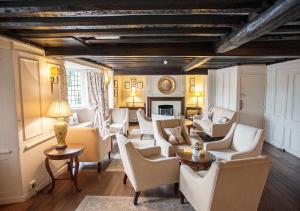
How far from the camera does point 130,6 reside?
1.79m

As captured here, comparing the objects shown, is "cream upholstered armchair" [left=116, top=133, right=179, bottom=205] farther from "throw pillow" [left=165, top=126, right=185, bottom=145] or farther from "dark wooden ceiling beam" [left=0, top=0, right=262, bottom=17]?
"dark wooden ceiling beam" [left=0, top=0, right=262, bottom=17]

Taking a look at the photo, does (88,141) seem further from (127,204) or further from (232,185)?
(232,185)

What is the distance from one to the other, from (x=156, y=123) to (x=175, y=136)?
0.49 metres

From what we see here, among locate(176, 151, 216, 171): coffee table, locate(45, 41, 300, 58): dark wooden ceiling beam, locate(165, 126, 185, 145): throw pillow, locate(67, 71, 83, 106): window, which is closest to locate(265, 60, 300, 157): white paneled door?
locate(45, 41, 300, 58): dark wooden ceiling beam

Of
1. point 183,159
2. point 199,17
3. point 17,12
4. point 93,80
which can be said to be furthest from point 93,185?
point 93,80

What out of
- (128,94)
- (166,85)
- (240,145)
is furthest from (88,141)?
(166,85)


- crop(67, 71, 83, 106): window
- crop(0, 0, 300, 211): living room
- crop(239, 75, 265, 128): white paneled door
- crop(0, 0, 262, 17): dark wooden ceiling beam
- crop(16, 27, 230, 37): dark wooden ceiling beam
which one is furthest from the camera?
crop(67, 71, 83, 106): window

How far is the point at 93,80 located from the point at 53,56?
305cm

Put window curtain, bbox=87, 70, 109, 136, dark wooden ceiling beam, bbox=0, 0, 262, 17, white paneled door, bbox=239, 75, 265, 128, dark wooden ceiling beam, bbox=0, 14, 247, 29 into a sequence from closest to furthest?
dark wooden ceiling beam, bbox=0, 0, 262, 17
dark wooden ceiling beam, bbox=0, 14, 247, 29
white paneled door, bbox=239, 75, 265, 128
window curtain, bbox=87, 70, 109, 136

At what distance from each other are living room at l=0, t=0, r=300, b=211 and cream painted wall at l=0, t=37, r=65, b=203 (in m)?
0.01

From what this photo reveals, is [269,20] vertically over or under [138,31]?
under

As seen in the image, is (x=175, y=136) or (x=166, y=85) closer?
(x=175, y=136)

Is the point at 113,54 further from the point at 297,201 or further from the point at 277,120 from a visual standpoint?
the point at 277,120

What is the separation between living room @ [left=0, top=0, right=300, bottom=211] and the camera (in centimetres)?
207
